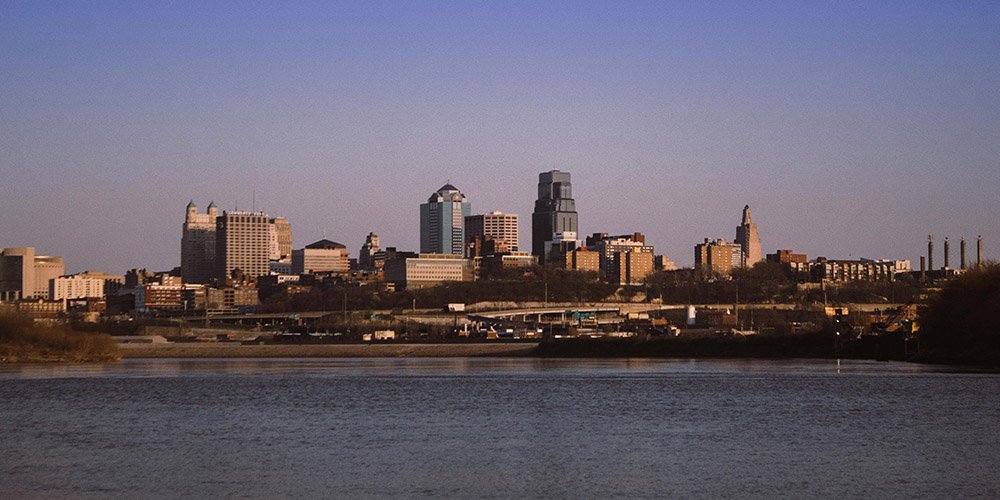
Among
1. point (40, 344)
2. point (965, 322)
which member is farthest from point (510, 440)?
point (40, 344)

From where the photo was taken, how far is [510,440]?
36312 mm

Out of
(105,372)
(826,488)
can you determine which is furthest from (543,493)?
(105,372)

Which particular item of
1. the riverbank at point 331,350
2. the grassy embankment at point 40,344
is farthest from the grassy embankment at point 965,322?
the grassy embankment at point 40,344

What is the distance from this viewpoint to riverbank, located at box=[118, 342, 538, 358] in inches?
5335

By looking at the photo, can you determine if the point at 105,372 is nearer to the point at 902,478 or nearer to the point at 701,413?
the point at 701,413

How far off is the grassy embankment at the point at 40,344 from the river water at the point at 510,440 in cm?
3962

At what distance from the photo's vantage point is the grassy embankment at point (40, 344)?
335 feet

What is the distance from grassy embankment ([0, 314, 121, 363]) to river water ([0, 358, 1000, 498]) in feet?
130

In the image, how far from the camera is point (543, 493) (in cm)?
2642

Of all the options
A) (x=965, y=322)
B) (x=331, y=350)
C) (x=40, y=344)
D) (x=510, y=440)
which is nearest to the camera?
(x=510, y=440)

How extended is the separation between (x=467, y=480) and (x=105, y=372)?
201ft

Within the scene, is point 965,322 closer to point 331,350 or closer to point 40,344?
point 40,344

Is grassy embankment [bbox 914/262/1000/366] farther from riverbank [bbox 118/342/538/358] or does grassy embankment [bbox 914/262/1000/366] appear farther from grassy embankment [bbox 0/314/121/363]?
grassy embankment [bbox 0/314/121/363]

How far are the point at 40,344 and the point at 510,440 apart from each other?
Result: 76208 millimetres
